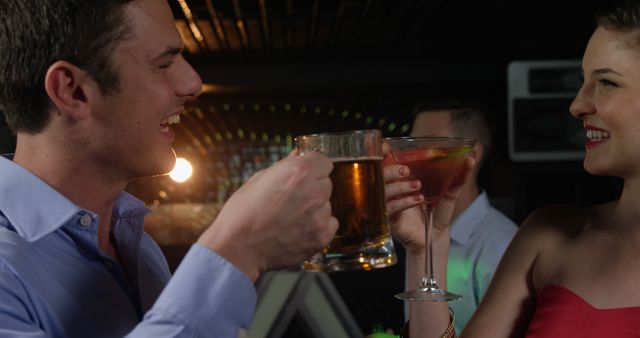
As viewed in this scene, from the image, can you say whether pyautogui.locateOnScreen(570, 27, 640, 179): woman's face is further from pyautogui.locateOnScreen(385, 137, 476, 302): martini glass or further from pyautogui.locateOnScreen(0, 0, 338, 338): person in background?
pyautogui.locateOnScreen(0, 0, 338, 338): person in background

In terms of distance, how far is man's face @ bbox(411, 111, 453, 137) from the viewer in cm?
355

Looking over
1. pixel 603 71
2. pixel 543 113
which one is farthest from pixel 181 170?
pixel 603 71

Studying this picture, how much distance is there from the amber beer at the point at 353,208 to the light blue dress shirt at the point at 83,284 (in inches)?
6.8

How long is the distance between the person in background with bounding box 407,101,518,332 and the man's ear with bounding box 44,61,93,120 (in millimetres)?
1737

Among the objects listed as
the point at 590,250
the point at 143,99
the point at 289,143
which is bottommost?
the point at 590,250

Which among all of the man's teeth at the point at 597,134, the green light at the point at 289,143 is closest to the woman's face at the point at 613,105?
the man's teeth at the point at 597,134

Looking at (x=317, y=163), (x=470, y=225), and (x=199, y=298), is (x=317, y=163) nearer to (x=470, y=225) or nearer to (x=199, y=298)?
(x=199, y=298)

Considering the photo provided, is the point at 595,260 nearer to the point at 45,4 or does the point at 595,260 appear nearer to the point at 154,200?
the point at 45,4

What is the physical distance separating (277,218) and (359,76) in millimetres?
4104

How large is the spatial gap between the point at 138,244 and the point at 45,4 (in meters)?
0.50

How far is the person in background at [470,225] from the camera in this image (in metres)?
3.07

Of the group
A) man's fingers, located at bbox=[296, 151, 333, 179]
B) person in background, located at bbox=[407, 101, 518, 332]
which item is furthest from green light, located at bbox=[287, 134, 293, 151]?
man's fingers, located at bbox=[296, 151, 333, 179]

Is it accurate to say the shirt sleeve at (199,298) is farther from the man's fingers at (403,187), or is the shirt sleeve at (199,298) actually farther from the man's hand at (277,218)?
the man's fingers at (403,187)

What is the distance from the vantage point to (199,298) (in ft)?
3.39
